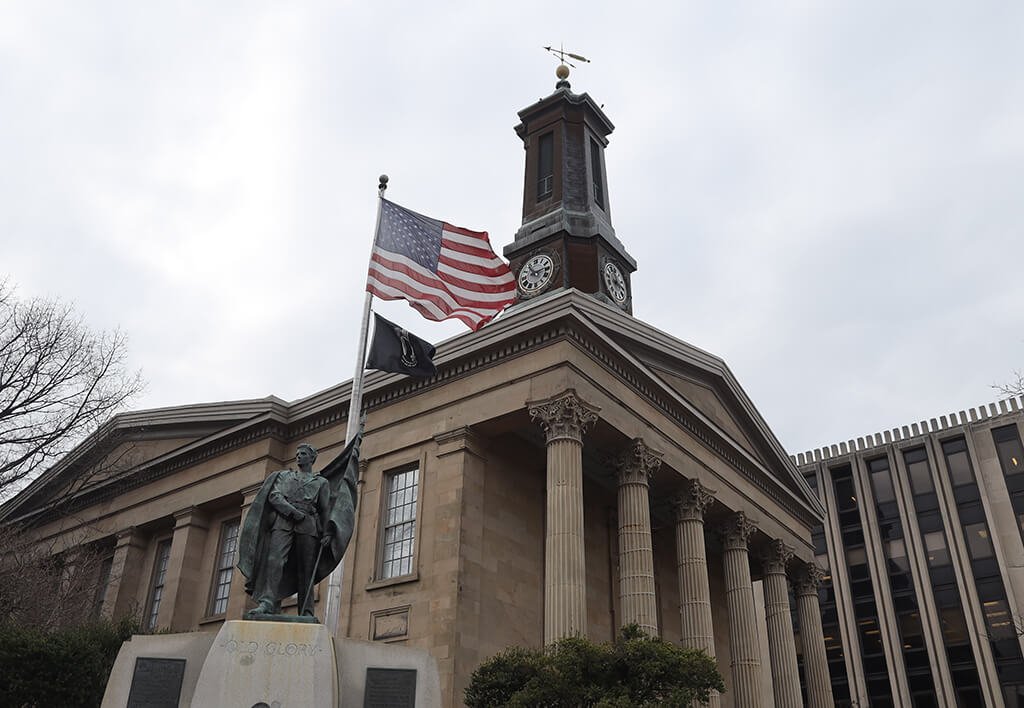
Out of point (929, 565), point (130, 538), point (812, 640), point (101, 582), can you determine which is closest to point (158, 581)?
point (130, 538)

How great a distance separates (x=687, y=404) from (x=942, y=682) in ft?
117

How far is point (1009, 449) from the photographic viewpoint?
55594 mm

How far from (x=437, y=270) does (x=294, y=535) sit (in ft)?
35.4

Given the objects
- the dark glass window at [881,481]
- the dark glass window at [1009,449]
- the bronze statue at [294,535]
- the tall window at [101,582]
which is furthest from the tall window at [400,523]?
the dark glass window at [1009,449]

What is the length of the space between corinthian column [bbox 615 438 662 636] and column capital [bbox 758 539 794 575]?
9.87m

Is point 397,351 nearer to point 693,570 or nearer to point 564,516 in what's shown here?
point 564,516

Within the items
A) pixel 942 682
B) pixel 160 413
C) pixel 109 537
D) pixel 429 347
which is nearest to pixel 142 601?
pixel 109 537

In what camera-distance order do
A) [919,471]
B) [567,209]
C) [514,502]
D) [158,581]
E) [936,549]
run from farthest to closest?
[919,471]
[936,549]
[567,209]
[158,581]
[514,502]

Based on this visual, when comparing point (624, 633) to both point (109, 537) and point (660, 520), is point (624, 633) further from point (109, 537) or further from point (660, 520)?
point (109, 537)

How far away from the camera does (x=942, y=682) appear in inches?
2073

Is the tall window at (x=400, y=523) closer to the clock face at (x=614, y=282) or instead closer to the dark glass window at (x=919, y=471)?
the clock face at (x=614, y=282)

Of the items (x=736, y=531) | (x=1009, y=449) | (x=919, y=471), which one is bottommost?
(x=736, y=531)

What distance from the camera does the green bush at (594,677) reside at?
16562 mm

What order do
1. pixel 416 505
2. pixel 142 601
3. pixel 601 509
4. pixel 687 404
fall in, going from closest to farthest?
pixel 416 505 → pixel 687 404 → pixel 601 509 → pixel 142 601
